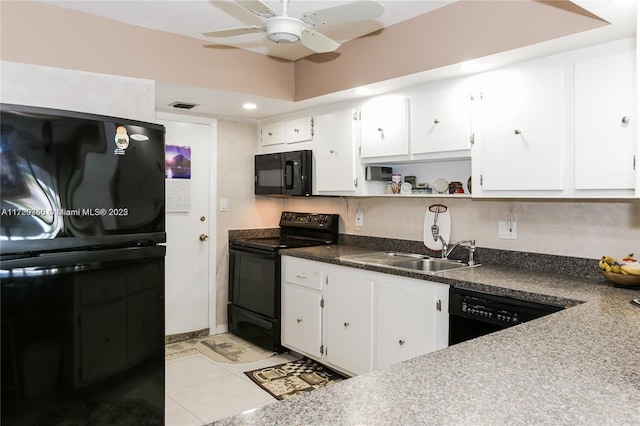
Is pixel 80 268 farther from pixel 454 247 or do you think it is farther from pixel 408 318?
pixel 454 247

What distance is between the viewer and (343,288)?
10.3 ft

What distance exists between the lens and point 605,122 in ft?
7.06

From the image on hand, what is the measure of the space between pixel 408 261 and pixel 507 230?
2.34 ft

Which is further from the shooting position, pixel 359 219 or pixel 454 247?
pixel 359 219

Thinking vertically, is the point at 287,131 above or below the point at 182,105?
below

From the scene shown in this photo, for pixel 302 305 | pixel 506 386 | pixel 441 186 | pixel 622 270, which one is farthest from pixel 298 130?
pixel 506 386

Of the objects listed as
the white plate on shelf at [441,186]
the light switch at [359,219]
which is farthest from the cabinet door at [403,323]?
the light switch at [359,219]

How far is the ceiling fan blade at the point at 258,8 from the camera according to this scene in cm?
179

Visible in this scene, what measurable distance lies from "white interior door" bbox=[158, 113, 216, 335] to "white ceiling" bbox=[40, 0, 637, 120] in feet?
1.98

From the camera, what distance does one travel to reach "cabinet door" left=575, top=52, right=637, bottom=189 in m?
2.08

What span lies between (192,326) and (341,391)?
347 centimetres

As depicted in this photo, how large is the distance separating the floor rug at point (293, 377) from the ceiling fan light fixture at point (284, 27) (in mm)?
2226

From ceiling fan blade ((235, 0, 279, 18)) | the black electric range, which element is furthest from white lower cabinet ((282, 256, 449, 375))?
ceiling fan blade ((235, 0, 279, 18))

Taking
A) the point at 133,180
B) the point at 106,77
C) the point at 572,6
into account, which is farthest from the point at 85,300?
the point at 572,6
